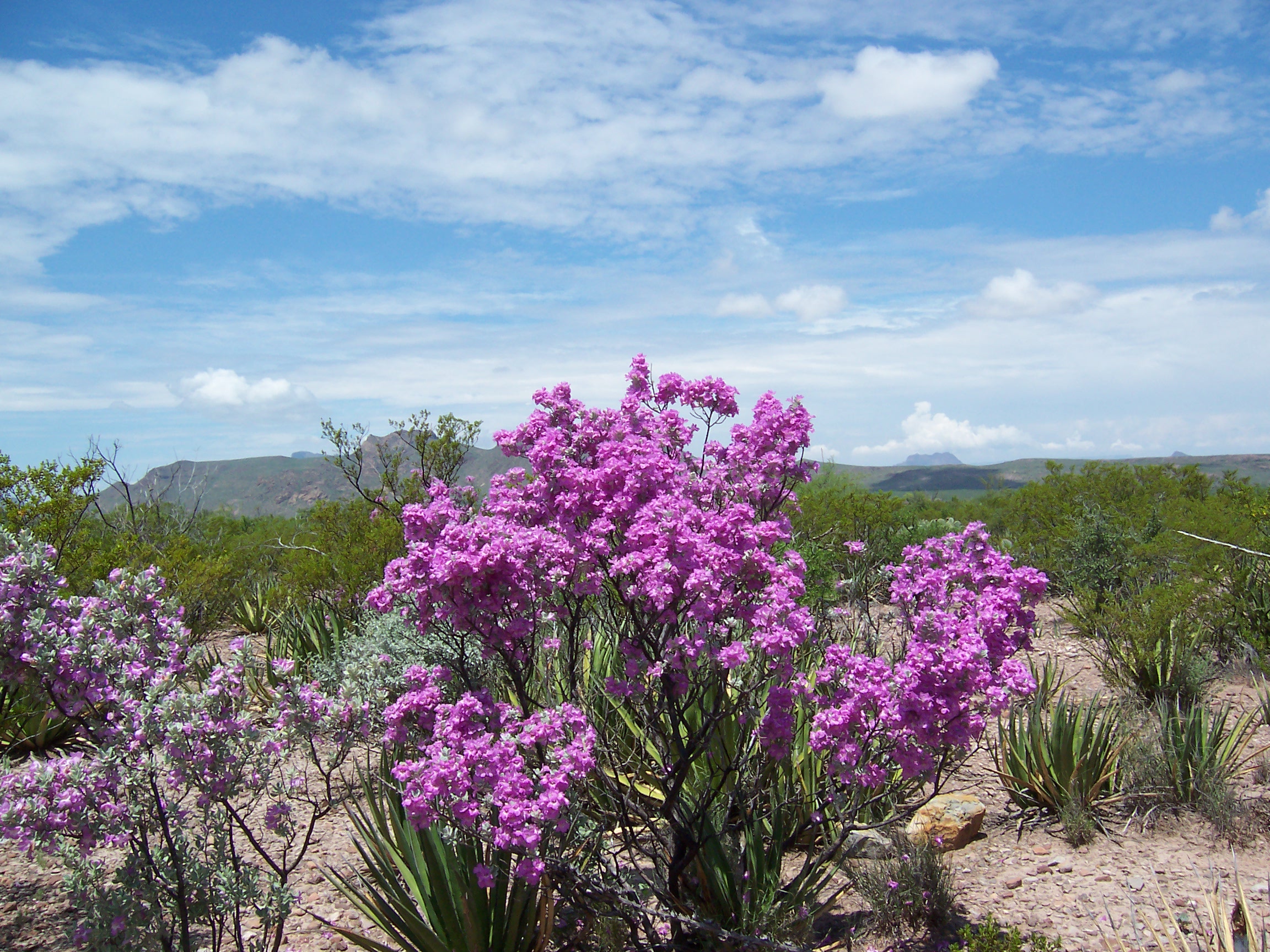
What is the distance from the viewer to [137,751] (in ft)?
11.5

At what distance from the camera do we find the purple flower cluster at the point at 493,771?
3.32 m

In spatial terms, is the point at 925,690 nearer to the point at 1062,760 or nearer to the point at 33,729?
the point at 1062,760

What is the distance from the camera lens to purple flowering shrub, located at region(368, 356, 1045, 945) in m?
3.63

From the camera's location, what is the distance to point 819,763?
579 cm

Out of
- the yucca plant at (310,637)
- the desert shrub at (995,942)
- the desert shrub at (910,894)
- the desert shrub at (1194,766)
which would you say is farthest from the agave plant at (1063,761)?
the yucca plant at (310,637)

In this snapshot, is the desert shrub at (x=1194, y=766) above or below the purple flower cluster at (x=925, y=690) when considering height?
below

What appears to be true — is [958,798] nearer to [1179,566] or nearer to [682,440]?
[682,440]

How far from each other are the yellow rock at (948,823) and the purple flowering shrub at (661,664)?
0.97 meters

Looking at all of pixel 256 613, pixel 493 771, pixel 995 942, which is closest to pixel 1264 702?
pixel 995 942

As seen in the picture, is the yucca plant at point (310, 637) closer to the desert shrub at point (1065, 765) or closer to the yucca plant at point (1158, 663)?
the desert shrub at point (1065, 765)

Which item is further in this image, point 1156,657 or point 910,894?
point 1156,657

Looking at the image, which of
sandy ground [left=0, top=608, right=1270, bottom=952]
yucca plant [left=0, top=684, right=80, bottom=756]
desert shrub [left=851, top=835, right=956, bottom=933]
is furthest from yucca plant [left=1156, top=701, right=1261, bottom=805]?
yucca plant [left=0, top=684, right=80, bottom=756]

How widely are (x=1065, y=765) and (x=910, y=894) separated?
218 centimetres

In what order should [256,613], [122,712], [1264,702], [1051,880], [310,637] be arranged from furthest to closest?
[256,613], [310,637], [1264,702], [1051,880], [122,712]
